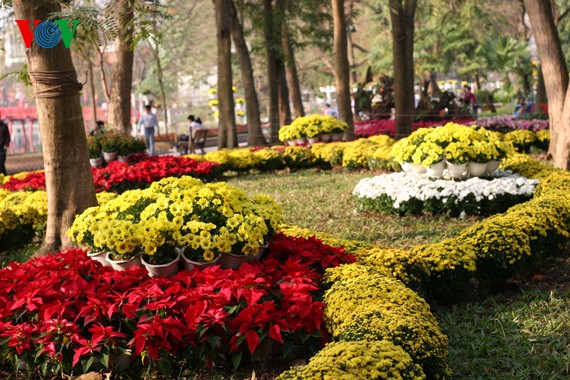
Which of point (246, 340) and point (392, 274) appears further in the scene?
point (392, 274)

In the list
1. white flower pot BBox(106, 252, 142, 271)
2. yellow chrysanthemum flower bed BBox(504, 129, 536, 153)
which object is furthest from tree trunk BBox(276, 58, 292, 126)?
white flower pot BBox(106, 252, 142, 271)

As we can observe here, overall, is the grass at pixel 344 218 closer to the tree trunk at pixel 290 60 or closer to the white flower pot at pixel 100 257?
the white flower pot at pixel 100 257

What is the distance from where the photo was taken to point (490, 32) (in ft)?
169

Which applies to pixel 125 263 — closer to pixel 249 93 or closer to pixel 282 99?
pixel 249 93

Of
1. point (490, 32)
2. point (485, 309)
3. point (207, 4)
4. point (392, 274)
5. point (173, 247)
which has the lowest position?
point (485, 309)

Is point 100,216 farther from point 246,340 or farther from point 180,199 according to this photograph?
point 246,340

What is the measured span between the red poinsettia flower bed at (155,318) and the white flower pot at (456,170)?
A: 5.28 m

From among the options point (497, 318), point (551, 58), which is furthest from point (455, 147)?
point (551, 58)

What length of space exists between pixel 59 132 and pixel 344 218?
4133 mm

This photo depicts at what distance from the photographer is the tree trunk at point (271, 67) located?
22.4 meters

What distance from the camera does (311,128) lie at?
17891 millimetres

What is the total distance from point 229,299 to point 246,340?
0.25 m

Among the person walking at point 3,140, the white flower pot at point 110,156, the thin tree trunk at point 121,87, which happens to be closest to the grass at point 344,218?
the white flower pot at point 110,156

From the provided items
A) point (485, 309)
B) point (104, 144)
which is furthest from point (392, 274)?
point (104, 144)
